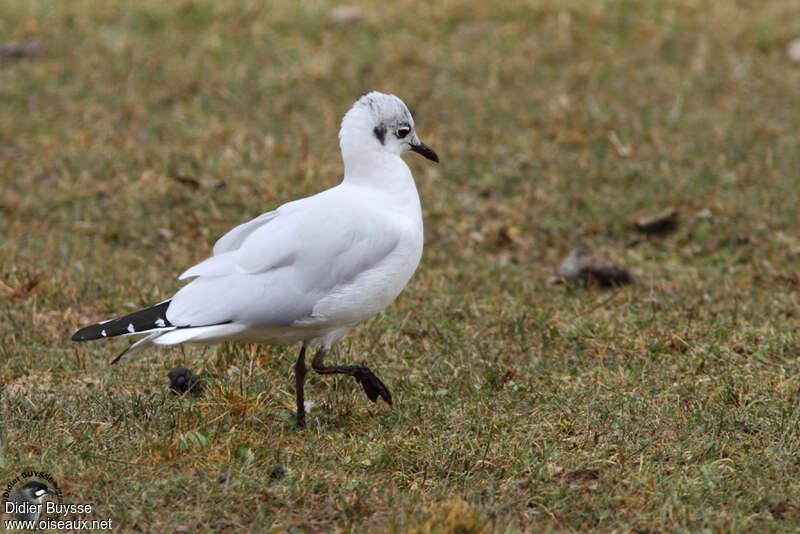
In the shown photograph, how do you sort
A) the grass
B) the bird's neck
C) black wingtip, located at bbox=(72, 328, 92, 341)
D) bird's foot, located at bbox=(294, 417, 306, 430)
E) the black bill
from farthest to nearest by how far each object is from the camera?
the black bill, the bird's neck, bird's foot, located at bbox=(294, 417, 306, 430), black wingtip, located at bbox=(72, 328, 92, 341), the grass

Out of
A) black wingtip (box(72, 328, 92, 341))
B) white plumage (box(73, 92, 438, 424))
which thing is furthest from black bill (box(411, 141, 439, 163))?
black wingtip (box(72, 328, 92, 341))

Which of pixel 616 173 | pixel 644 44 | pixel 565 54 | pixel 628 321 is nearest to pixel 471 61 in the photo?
pixel 565 54

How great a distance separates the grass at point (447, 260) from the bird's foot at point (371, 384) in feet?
0.32

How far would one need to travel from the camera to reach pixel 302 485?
3844 millimetres

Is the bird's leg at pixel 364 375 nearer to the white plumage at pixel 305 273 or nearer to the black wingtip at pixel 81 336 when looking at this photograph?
the white plumage at pixel 305 273

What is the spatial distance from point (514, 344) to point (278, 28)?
612 cm

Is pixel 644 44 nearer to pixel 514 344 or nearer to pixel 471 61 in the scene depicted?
pixel 471 61

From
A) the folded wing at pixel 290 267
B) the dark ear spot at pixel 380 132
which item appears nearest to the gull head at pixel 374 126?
the dark ear spot at pixel 380 132

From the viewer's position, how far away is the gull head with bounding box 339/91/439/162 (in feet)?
15.3

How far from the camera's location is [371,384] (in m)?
4.54

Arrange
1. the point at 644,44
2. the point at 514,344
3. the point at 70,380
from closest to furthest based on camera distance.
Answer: the point at 70,380 → the point at 514,344 → the point at 644,44

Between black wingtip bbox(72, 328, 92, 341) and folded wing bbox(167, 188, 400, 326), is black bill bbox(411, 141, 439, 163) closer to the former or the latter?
folded wing bbox(167, 188, 400, 326)

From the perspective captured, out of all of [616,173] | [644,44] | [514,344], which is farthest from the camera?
[644,44]

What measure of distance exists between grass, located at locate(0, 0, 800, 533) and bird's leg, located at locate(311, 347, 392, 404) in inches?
4.3
